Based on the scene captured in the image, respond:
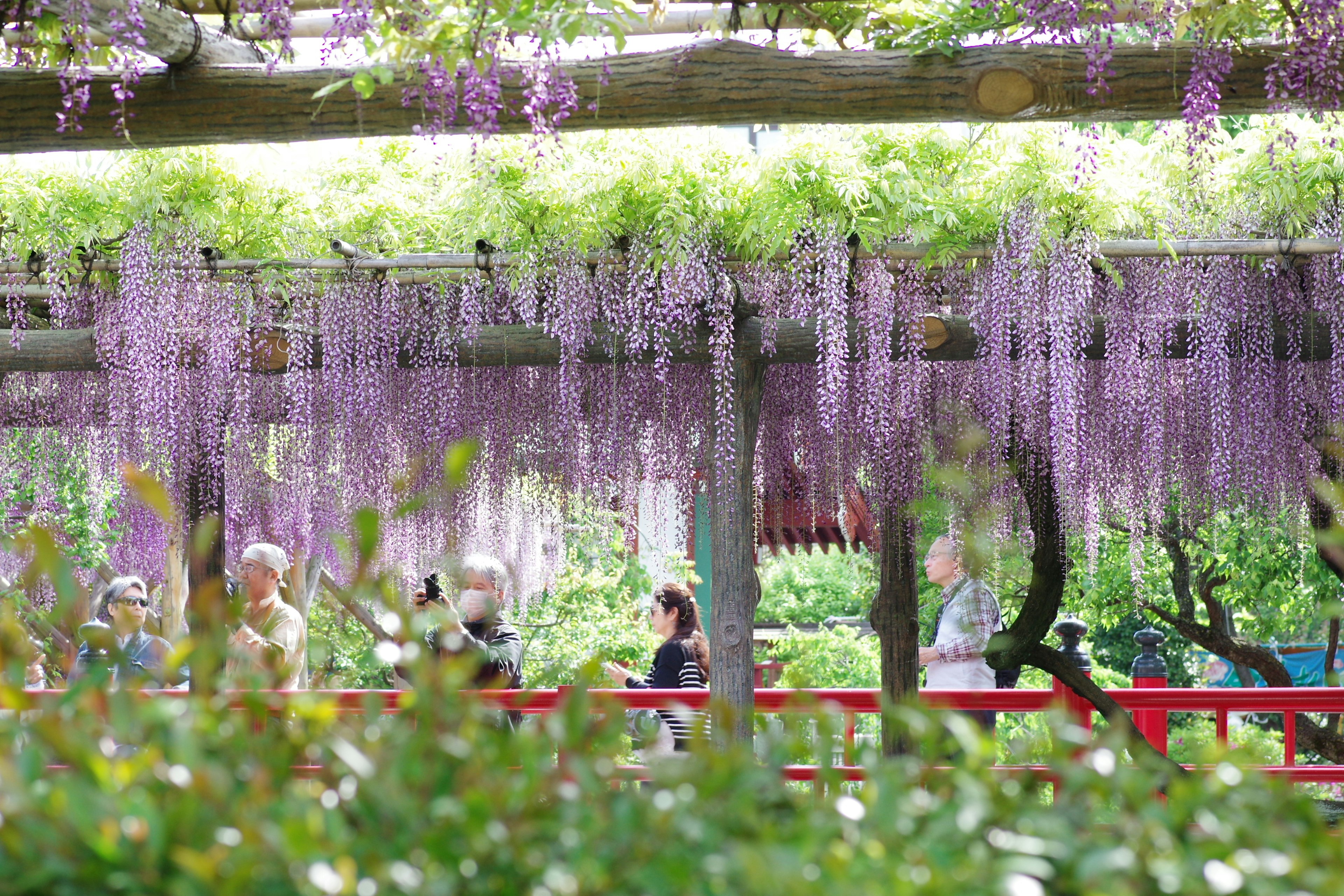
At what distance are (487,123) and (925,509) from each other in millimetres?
1495

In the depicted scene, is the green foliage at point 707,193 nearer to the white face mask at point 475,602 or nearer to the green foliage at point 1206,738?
the white face mask at point 475,602

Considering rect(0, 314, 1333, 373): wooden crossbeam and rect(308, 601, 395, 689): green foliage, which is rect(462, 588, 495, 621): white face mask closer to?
rect(308, 601, 395, 689): green foliage

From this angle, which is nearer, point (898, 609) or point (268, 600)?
point (268, 600)

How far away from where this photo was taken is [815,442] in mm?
5312

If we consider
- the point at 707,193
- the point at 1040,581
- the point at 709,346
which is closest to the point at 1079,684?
the point at 1040,581

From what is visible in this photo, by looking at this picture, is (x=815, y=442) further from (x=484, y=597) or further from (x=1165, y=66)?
(x=1165, y=66)

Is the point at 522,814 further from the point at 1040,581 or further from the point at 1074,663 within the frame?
the point at 1074,663

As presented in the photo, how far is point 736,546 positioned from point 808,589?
1276 cm

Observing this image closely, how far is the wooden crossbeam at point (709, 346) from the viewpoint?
14.4 feet

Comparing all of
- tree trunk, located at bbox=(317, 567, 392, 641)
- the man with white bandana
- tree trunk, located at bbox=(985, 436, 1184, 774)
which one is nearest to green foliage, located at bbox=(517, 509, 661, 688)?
tree trunk, located at bbox=(317, 567, 392, 641)

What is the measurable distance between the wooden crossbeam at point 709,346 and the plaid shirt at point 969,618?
0.94 m

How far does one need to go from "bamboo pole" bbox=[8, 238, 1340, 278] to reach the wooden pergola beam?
4.84 feet

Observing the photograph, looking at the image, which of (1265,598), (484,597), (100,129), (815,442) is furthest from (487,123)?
(1265,598)

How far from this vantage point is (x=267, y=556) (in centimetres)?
418
